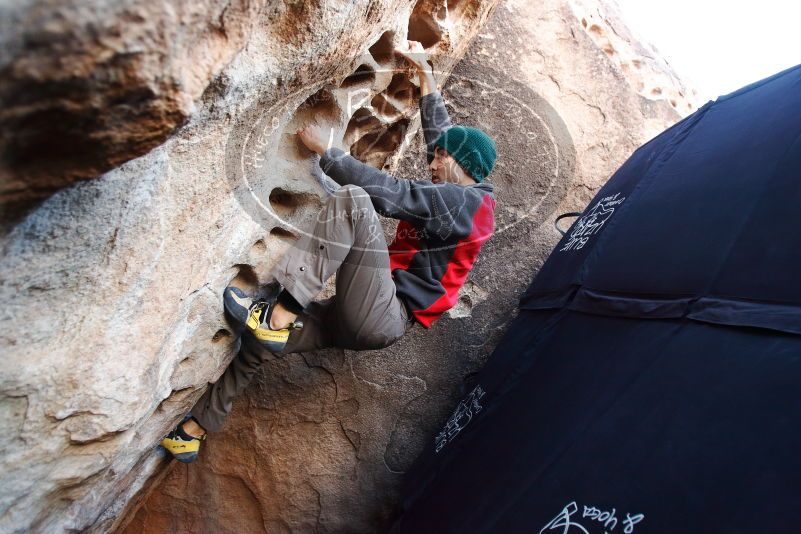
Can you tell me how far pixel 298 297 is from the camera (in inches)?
66.8

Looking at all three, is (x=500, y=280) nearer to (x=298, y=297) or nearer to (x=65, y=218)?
(x=298, y=297)

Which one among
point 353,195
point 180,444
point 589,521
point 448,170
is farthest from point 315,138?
point 589,521

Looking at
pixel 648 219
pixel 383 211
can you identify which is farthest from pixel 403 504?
pixel 648 219

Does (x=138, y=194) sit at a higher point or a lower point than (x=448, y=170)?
higher

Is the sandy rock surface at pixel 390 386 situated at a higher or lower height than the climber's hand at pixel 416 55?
lower

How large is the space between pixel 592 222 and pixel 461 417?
0.96 metres

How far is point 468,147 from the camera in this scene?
6.45ft

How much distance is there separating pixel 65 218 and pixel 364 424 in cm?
169

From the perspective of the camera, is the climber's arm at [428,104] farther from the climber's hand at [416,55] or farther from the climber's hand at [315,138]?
the climber's hand at [315,138]

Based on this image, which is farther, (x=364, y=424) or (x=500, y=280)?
(x=500, y=280)

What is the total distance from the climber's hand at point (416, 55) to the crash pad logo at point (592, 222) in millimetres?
904

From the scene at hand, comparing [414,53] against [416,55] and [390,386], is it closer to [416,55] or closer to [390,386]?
[416,55]

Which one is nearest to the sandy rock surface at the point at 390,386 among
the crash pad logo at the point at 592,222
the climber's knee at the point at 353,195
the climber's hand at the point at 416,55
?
the crash pad logo at the point at 592,222

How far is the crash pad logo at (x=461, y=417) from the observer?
2246 mm
